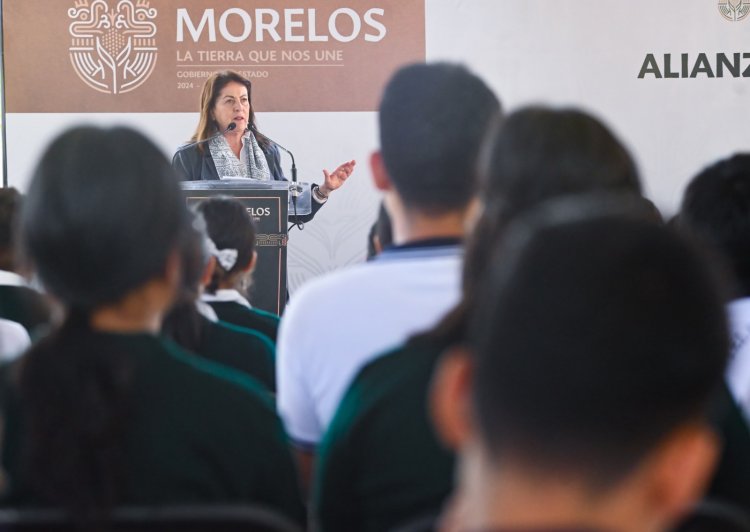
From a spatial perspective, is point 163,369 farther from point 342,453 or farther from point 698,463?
point 698,463

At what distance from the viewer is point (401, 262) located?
1.41 meters

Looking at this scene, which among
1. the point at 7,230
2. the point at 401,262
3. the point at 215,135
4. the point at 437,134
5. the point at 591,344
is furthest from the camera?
the point at 215,135

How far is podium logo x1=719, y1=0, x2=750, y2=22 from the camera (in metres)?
5.87

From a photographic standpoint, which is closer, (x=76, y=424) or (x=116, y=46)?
(x=76, y=424)

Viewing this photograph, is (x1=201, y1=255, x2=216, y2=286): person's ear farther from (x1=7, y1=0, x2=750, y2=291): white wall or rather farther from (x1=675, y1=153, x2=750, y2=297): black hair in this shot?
(x1=7, y1=0, x2=750, y2=291): white wall

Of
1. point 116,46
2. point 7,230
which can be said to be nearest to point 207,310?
point 7,230

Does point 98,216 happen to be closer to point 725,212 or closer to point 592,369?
point 592,369

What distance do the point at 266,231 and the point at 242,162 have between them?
1.04 m

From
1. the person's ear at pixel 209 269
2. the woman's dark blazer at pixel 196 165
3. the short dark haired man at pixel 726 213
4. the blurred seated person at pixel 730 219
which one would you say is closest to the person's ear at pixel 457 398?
the blurred seated person at pixel 730 219

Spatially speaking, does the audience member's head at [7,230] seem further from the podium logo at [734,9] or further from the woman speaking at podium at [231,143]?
the podium logo at [734,9]

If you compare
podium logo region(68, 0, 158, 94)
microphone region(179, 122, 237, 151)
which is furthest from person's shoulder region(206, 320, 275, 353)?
podium logo region(68, 0, 158, 94)

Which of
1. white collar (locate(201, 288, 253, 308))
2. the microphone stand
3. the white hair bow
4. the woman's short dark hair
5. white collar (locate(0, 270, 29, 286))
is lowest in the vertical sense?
white collar (locate(201, 288, 253, 308))

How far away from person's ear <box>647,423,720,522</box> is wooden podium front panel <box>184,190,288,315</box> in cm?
389

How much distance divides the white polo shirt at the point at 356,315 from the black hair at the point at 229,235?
1.17 meters
